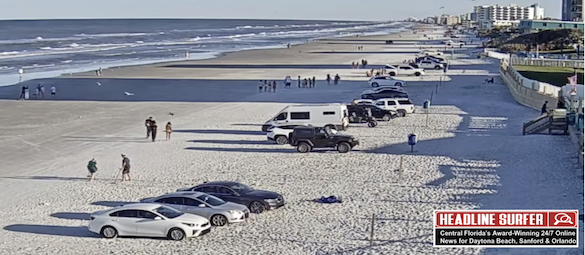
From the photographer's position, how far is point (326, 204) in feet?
72.3

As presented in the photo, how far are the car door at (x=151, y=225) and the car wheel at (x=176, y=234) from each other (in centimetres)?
13

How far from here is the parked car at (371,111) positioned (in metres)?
37.1

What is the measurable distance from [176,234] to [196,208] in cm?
134

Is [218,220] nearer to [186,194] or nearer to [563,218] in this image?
[186,194]

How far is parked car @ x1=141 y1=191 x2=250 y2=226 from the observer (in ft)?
65.5

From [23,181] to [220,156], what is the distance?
22.9ft

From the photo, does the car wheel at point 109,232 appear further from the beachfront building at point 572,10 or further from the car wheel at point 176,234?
the beachfront building at point 572,10

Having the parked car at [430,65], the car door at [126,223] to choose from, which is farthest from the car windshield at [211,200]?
the parked car at [430,65]

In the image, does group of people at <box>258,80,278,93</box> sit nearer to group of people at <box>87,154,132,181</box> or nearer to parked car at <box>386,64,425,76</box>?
parked car at <box>386,64,425,76</box>

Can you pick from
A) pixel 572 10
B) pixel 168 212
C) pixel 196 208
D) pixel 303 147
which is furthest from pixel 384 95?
pixel 572 10

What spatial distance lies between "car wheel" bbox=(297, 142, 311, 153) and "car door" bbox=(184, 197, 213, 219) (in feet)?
34.4

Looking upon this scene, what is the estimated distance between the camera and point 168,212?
62.9ft

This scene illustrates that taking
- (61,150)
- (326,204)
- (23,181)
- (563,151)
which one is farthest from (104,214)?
(563,151)

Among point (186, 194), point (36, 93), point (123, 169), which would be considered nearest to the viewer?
point (186, 194)
